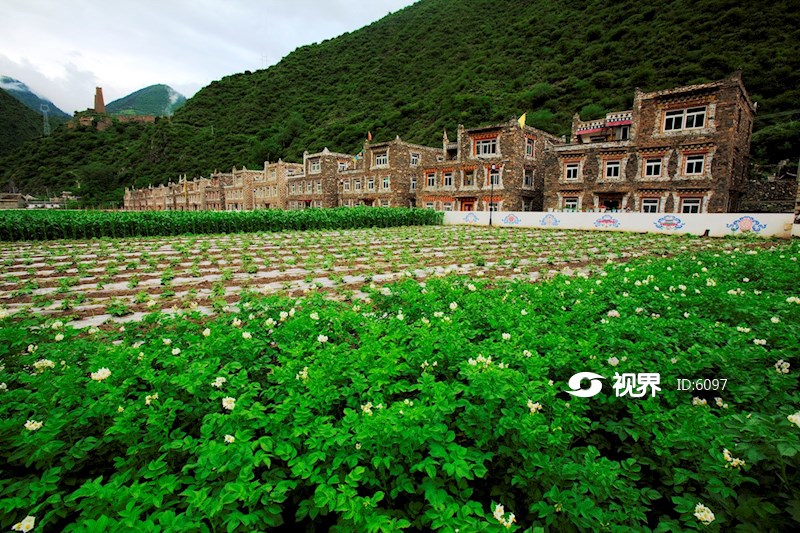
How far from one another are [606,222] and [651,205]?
19.9 ft

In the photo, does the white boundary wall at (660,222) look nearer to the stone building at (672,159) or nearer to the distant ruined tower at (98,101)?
the stone building at (672,159)

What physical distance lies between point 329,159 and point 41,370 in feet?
169

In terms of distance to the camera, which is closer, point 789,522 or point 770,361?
point 789,522

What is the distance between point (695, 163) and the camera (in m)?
27.4

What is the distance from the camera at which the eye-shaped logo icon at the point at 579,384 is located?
2.93 m

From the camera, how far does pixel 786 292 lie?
579cm

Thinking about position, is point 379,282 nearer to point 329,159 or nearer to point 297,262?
point 297,262

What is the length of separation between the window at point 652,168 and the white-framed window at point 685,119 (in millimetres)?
2476

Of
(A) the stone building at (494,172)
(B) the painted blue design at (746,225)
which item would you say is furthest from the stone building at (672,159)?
(B) the painted blue design at (746,225)

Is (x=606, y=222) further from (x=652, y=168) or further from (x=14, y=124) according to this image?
(x=14, y=124)

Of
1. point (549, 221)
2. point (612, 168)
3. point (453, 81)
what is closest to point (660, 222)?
point (549, 221)

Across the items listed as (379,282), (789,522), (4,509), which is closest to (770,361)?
(789,522)

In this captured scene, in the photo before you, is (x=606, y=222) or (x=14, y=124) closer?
(x=606, y=222)

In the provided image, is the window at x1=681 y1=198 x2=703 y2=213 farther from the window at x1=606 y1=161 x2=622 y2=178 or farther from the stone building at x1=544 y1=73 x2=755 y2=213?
the window at x1=606 y1=161 x2=622 y2=178
